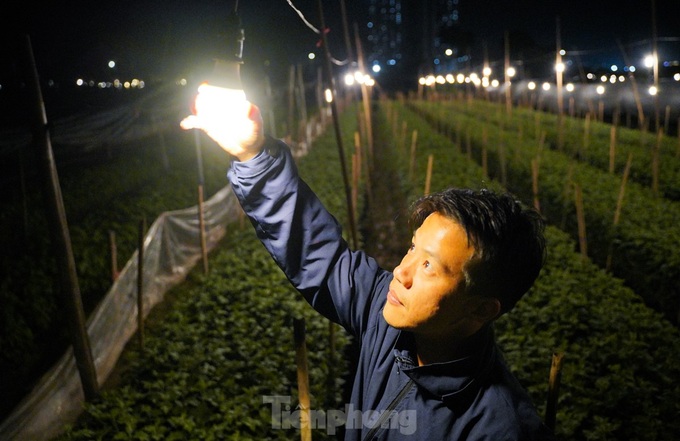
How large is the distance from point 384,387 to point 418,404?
0.22m

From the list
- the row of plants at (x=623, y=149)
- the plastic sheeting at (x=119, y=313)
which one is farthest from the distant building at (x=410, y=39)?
the plastic sheeting at (x=119, y=313)

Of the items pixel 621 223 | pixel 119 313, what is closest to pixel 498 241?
pixel 119 313

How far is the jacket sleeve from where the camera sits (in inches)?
71.0

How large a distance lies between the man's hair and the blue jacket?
188 millimetres

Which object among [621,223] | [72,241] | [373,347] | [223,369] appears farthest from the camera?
[621,223]

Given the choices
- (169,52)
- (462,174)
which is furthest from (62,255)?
(169,52)

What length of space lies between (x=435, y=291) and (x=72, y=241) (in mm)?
8833

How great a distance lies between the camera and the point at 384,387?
1771 mm

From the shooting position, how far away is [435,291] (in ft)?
4.96

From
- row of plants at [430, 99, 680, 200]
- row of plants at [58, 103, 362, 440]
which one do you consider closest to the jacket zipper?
row of plants at [58, 103, 362, 440]

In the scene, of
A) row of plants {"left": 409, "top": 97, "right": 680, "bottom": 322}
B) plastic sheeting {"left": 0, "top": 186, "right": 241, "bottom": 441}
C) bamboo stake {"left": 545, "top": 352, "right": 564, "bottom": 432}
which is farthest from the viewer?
row of plants {"left": 409, "top": 97, "right": 680, "bottom": 322}

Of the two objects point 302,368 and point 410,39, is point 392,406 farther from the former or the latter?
point 410,39

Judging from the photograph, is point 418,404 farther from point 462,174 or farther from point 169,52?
point 169,52

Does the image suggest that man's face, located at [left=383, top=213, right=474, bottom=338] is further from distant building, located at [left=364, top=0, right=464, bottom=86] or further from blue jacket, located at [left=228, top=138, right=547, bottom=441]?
distant building, located at [left=364, top=0, right=464, bottom=86]
